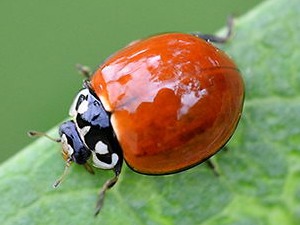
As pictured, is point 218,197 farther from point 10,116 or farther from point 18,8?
point 18,8

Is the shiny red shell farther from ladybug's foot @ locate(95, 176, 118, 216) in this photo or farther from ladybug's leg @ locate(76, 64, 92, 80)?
ladybug's leg @ locate(76, 64, 92, 80)

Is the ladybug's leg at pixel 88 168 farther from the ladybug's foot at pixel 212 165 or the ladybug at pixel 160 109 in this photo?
the ladybug's foot at pixel 212 165

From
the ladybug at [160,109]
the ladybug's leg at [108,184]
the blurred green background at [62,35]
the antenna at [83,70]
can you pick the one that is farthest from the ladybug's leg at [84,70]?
the blurred green background at [62,35]

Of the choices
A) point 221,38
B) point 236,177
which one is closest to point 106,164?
point 236,177

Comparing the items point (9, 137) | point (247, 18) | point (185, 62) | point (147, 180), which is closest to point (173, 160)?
point (147, 180)

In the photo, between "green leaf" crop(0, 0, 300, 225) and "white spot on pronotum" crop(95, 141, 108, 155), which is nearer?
"green leaf" crop(0, 0, 300, 225)

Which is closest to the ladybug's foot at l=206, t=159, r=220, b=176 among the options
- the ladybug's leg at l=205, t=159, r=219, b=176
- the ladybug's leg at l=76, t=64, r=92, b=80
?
the ladybug's leg at l=205, t=159, r=219, b=176
